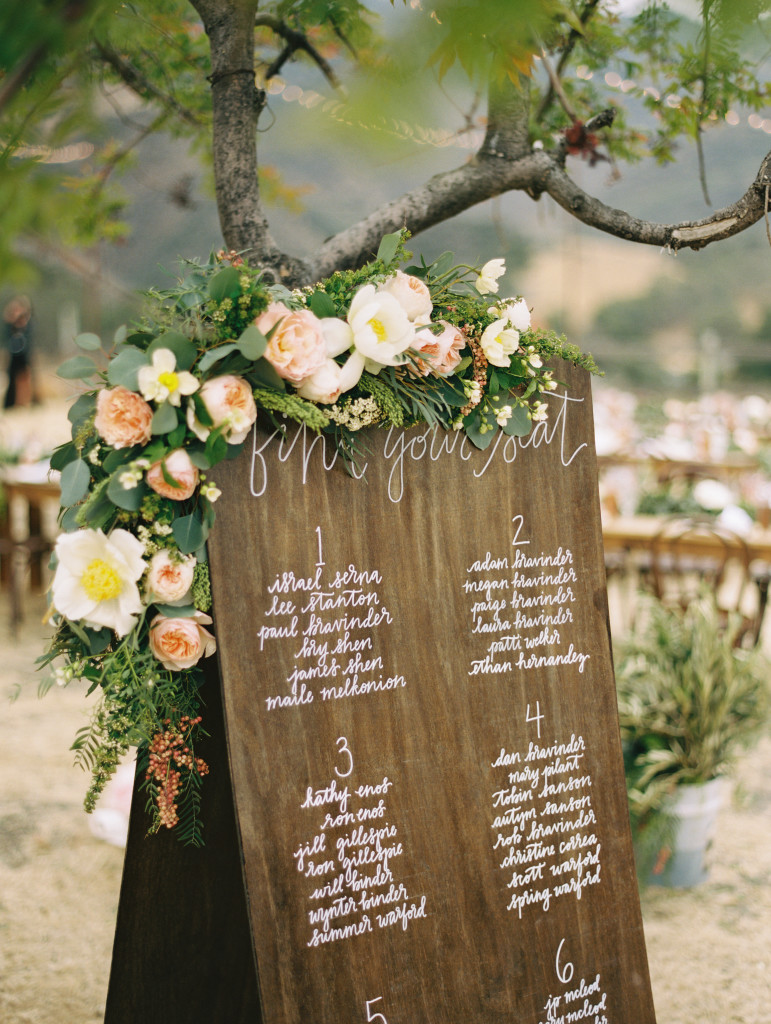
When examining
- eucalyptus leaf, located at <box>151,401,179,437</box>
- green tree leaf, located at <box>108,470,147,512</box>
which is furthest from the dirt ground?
eucalyptus leaf, located at <box>151,401,179,437</box>

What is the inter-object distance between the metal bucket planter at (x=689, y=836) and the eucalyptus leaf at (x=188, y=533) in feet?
6.68

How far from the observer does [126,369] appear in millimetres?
1131

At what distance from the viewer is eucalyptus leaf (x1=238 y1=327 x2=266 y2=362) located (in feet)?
3.73

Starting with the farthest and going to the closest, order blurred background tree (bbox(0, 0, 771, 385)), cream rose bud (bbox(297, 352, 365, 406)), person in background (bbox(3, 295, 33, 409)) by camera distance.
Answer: person in background (bbox(3, 295, 33, 409)) → cream rose bud (bbox(297, 352, 365, 406)) → blurred background tree (bbox(0, 0, 771, 385))

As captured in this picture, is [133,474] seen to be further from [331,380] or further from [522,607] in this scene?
[522,607]

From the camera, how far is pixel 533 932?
1.45m

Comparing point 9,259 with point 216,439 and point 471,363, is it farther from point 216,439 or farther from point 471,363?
point 471,363

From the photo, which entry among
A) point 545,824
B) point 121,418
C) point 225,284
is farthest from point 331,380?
point 545,824

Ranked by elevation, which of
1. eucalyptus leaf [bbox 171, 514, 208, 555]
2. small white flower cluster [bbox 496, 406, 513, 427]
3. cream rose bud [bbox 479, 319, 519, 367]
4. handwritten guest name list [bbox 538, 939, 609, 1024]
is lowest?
handwritten guest name list [bbox 538, 939, 609, 1024]

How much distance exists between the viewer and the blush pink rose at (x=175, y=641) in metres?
1.20

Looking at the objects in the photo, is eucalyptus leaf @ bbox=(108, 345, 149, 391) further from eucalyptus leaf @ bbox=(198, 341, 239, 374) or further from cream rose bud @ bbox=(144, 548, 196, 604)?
cream rose bud @ bbox=(144, 548, 196, 604)

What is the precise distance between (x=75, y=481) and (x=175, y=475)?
161 millimetres

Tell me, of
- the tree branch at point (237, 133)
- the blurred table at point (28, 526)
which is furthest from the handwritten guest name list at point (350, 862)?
the blurred table at point (28, 526)

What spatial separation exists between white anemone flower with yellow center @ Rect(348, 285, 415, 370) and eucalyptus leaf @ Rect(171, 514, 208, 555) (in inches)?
15.1
